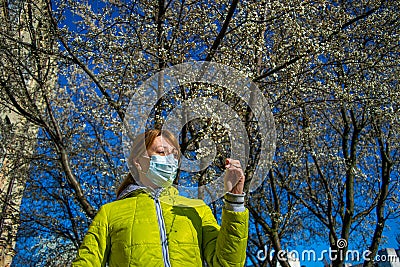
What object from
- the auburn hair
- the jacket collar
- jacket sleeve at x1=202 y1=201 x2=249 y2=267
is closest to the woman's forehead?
the auburn hair

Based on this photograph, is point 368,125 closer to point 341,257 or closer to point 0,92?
point 341,257

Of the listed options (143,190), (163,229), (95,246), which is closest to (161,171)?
(143,190)

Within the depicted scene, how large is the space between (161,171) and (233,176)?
586 mm

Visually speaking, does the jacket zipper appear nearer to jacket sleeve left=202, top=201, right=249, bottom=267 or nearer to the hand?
jacket sleeve left=202, top=201, right=249, bottom=267

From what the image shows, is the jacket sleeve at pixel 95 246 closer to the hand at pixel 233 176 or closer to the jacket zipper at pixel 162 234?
the jacket zipper at pixel 162 234

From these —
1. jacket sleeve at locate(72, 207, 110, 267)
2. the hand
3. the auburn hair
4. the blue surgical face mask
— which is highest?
the auburn hair

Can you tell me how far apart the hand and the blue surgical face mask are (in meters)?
0.50

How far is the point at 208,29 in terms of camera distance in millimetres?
6375

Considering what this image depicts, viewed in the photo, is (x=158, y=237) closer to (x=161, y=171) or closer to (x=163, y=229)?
(x=163, y=229)

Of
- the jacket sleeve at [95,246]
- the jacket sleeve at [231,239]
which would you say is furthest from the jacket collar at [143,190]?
Answer: the jacket sleeve at [231,239]

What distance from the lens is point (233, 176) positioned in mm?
2068

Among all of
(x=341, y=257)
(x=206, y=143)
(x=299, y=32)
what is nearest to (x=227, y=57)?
(x=299, y=32)

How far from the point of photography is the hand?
2.05 meters

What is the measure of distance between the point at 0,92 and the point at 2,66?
445 mm
